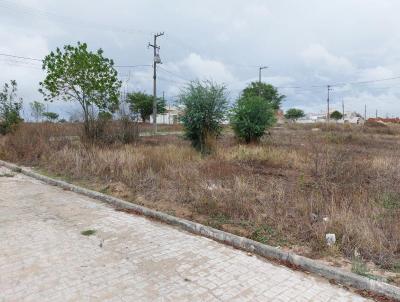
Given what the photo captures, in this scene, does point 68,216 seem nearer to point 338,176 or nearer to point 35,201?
point 35,201

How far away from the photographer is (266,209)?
5273 millimetres

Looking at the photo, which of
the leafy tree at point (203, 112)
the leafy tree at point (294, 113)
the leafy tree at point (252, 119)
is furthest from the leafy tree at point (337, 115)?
the leafy tree at point (203, 112)

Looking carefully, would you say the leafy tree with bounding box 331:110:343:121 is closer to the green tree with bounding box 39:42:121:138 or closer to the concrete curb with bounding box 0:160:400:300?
the green tree with bounding box 39:42:121:138

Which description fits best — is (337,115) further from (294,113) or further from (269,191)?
(269,191)

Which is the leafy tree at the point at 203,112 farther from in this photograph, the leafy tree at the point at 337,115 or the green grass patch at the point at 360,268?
the leafy tree at the point at 337,115

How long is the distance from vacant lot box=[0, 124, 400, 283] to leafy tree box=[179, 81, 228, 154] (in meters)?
1.40

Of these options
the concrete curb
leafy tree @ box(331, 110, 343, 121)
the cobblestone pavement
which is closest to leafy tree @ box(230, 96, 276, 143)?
the concrete curb

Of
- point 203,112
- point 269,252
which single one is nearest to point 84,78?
point 203,112

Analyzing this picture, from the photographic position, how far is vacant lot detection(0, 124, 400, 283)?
4.25 meters

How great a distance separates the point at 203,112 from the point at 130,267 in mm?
9322

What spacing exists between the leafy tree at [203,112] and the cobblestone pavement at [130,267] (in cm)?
752

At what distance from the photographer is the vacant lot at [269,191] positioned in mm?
4246

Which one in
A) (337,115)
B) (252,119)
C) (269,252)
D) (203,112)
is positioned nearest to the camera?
(269,252)

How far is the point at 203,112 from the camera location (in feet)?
41.2
